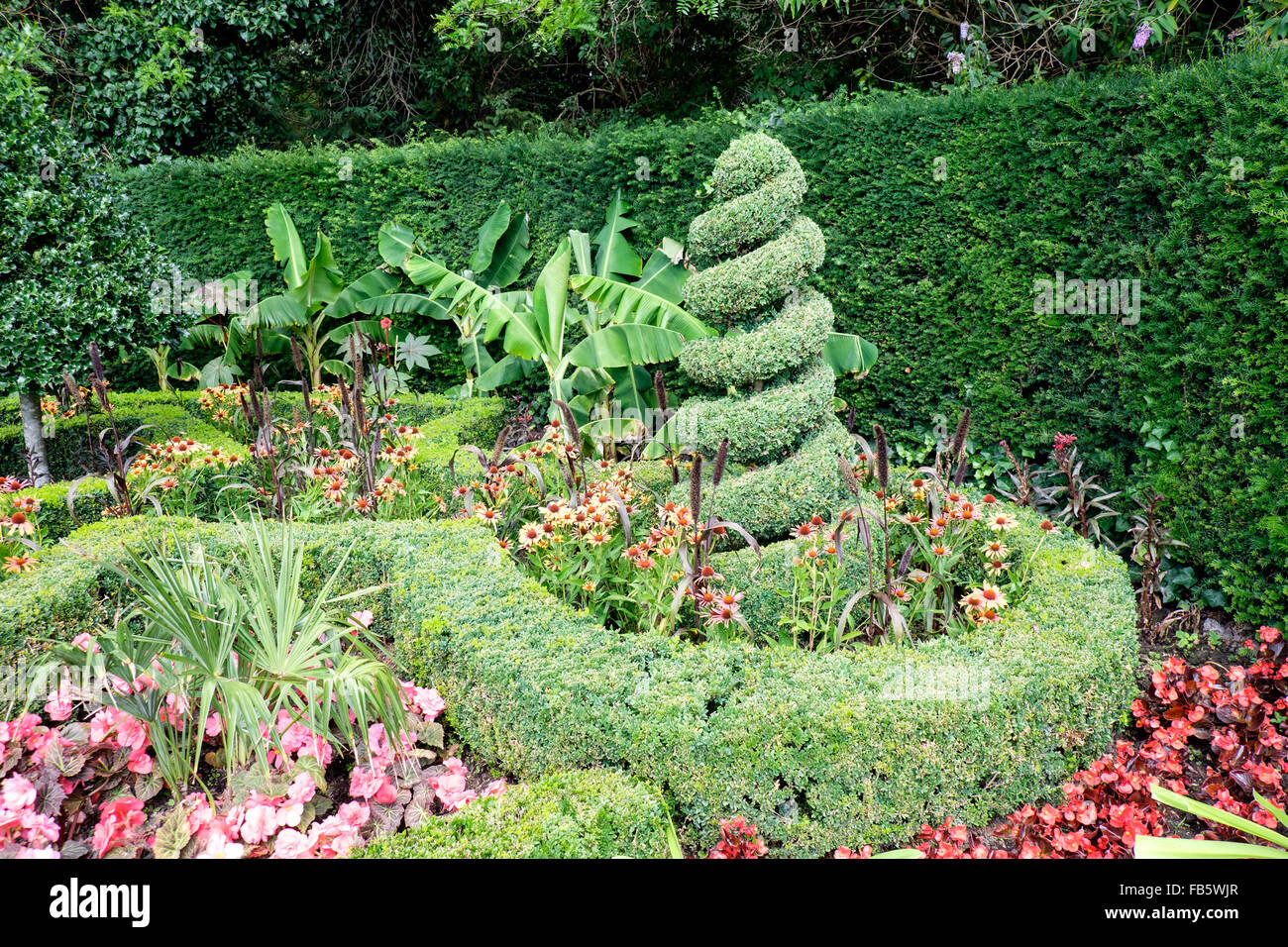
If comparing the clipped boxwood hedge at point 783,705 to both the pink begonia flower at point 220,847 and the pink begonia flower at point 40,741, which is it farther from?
the pink begonia flower at point 220,847

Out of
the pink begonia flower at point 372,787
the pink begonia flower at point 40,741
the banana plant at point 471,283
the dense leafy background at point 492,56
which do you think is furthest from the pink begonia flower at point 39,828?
the dense leafy background at point 492,56

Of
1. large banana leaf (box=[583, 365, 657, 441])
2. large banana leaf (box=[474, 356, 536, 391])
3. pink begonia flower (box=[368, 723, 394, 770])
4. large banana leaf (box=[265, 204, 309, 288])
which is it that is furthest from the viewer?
large banana leaf (box=[265, 204, 309, 288])

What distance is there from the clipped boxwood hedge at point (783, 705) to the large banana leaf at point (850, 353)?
2.84 metres

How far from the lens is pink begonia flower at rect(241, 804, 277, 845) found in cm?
294

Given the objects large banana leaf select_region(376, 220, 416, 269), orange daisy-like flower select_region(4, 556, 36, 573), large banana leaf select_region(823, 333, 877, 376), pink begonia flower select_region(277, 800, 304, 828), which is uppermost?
large banana leaf select_region(376, 220, 416, 269)

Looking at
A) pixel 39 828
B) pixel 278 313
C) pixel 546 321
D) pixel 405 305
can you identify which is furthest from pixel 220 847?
pixel 278 313

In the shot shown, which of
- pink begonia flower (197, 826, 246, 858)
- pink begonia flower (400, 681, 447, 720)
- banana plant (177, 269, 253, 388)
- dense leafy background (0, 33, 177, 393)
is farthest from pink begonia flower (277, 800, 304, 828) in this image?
banana plant (177, 269, 253, 388)

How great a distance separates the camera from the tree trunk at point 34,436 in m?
6.64

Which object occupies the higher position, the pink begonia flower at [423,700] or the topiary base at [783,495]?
the topiary base at [783,495]

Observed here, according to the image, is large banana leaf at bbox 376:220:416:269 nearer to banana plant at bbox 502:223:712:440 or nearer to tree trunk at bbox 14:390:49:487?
banana plant at bbox 502:223:712:440

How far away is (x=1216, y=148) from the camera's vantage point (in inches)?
188

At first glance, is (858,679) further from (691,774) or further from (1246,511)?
(1246,511)

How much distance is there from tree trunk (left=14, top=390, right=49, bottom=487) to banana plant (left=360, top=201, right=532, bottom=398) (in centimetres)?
325
